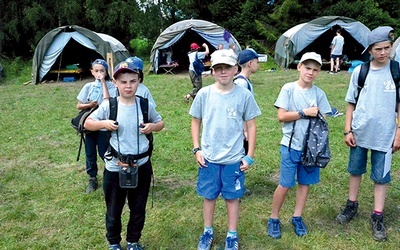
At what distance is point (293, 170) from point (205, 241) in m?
0.92

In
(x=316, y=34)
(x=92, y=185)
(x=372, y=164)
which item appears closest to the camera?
(x=372, y=164)

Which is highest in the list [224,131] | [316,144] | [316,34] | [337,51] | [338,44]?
[316,34]

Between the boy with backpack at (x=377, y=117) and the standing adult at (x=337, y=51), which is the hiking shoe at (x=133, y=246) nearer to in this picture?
the boy with backpack at (x=377, y=117)

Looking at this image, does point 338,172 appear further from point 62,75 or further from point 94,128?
point 62,75

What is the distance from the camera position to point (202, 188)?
2.87m

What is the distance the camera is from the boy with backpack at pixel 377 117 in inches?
116

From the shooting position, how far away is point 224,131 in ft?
8.98

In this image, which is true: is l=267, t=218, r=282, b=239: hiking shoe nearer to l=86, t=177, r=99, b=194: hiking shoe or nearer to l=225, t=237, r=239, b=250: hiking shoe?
l=225, t=237, r=239, b=250: hiking shoe

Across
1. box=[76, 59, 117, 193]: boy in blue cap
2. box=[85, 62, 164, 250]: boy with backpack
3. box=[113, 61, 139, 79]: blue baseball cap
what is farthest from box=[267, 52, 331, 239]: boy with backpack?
box=[76, 59, 117, 193]: boy in blue cap

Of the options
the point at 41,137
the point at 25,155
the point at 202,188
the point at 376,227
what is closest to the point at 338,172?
the point at 376,227

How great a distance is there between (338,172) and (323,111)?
1.88 m

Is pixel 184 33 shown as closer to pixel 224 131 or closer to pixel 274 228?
pixel 274 228

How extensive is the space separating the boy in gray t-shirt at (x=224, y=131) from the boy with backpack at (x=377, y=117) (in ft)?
3.13

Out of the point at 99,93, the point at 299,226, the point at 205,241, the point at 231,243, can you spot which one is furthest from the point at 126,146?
the point at 299,226
